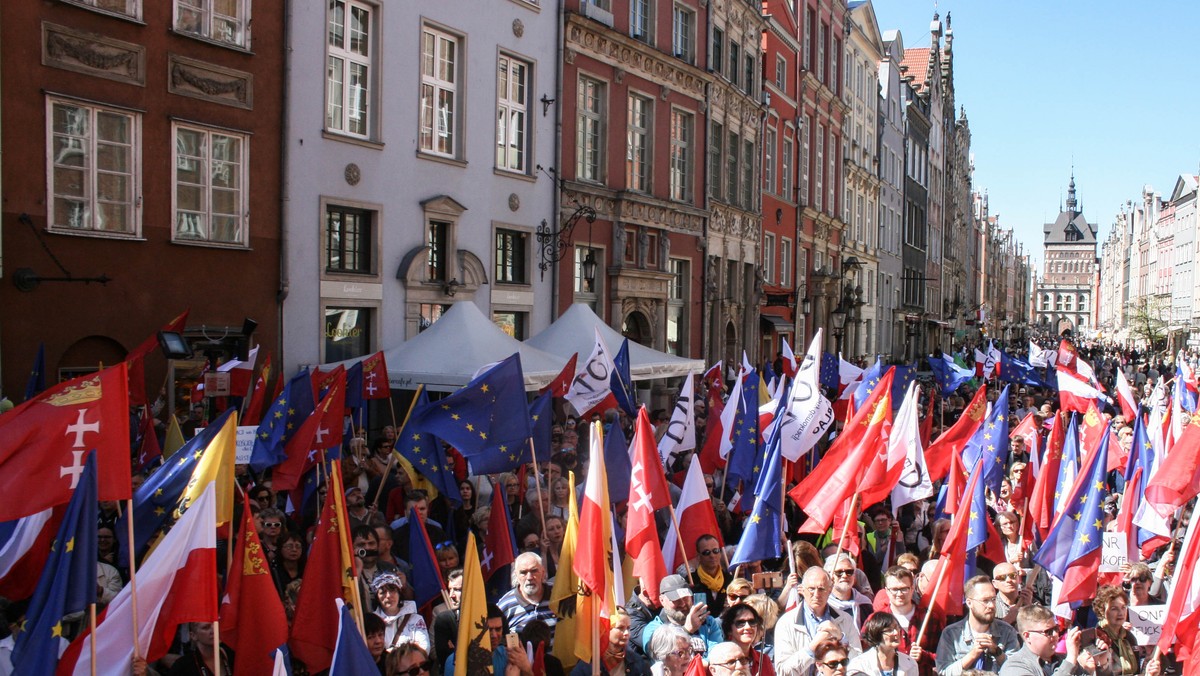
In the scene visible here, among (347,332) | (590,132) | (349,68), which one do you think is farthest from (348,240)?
(590,132)

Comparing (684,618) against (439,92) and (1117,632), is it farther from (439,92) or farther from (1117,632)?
(439,92)

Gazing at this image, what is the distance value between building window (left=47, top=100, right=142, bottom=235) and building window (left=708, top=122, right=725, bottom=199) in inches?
691

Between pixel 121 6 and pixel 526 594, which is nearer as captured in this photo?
pixel 526 594

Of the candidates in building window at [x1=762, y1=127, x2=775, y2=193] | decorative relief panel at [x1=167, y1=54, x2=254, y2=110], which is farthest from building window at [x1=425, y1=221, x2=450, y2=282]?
building window at [x1=762, y1=127, x2=775, y2=193]

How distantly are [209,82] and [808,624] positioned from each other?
38.9 ft

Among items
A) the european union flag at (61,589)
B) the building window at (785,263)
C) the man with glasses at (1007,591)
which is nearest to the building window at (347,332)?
the european union flag at (61,589)

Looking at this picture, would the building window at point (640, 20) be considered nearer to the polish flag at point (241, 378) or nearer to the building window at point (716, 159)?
the building window at point (716, 159)

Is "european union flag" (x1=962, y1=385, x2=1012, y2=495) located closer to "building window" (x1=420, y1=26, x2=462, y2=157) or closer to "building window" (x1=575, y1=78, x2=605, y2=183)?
"building window" (x1=420, y1=26, x2=462, y2=157)

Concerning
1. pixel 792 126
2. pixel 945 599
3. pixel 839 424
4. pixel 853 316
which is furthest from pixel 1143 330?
pixel 945 599

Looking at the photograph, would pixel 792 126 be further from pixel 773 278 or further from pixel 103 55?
pixel 103 55

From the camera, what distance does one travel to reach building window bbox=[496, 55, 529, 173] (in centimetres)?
2130

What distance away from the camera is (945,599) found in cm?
747

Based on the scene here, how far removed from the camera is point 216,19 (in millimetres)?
15453

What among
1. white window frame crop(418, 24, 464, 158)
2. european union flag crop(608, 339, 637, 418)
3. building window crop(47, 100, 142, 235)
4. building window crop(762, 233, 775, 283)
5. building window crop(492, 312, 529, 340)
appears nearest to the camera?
building window crop(47, 100, 142, 235)
